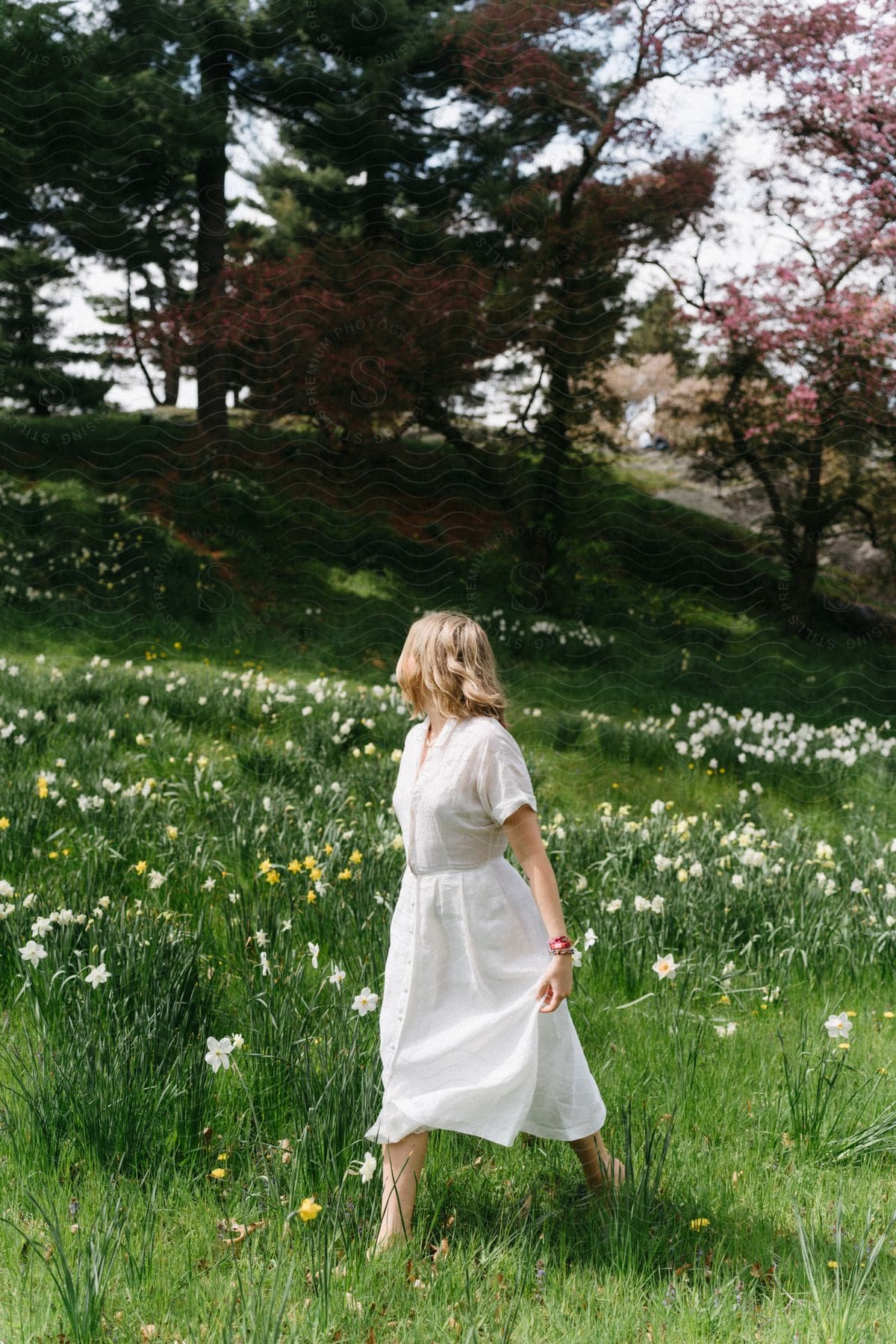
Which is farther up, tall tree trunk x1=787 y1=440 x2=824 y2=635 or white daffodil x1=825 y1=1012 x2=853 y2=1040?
tall tree trunk x1=787 y1=440 x2=824 y2=635

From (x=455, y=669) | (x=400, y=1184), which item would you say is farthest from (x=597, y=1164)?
(x=455, y=669)

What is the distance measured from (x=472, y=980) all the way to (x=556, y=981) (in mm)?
204

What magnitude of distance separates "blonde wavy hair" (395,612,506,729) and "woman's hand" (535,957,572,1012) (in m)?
0.56

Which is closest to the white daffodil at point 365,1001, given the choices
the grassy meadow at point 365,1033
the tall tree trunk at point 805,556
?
the grassy meadow at point 365,1033

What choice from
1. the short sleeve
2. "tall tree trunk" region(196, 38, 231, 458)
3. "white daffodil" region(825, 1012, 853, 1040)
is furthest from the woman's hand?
"tall tree trunk" region(196, 38, 231, 458)

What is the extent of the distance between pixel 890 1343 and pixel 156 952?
6.47 feet

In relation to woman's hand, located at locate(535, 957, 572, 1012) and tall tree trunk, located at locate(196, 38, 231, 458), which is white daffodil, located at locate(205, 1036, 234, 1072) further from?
tall tree trunk, located at locate(196, 38, 231, 458)

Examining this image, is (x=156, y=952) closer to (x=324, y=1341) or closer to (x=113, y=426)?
(x=324, y=1341)

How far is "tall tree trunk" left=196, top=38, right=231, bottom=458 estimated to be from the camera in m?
11.3

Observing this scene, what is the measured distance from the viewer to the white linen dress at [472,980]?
7.42 feet

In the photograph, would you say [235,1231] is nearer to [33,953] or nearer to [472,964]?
[472,964]

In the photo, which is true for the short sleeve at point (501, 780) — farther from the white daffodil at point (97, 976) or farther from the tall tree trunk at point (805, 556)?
the tall tree trunk at point (805, 556)

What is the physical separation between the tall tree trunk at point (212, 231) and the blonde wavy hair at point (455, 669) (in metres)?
9.65

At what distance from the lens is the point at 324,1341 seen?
1.86 meters
